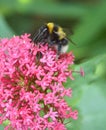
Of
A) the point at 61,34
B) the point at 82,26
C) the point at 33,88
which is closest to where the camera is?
the point at 33,88

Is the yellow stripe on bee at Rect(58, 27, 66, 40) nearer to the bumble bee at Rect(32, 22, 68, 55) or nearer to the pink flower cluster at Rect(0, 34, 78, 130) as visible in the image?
the bumble bee at Rect(32, 22, 68, 55)

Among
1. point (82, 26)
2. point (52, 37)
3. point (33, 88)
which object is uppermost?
point (82, 26)

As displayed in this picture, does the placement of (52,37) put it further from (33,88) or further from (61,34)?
(33,88)

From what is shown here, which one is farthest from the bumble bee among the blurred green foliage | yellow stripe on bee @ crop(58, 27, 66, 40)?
the blurred green foliage

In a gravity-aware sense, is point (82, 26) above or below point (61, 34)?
above

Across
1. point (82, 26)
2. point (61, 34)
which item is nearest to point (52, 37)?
point (61, 34)

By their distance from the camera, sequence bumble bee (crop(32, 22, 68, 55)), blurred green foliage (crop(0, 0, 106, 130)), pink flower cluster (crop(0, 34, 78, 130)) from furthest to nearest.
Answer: blurred green foliage (crop(0, 0, 106, 130)), bumble bee (crop(32, 22, 68, 55)), pink flower cluster (crop(0, 34, 78, 130))

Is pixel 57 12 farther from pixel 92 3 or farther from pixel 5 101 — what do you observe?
pixel 5 101
